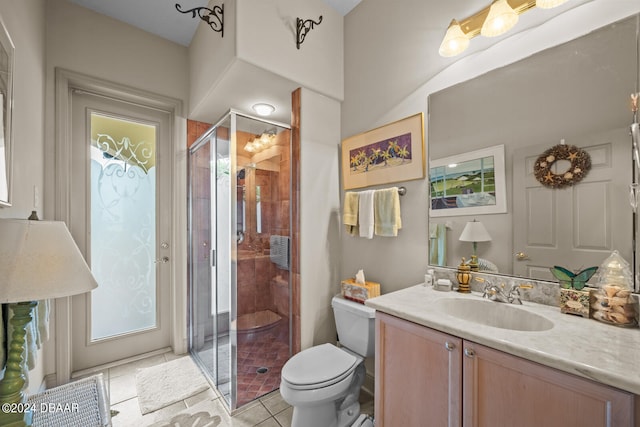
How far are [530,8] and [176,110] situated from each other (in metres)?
2.66

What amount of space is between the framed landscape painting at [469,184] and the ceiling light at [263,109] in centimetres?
139

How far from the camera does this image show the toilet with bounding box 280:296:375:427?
1.37 meters

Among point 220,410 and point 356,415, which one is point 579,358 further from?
point 220,410

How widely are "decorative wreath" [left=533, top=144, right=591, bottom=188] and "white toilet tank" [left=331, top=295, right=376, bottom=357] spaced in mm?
1106

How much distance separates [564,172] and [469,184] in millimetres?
385

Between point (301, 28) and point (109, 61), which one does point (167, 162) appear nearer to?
point (109, 61)

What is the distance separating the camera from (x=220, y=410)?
5.78 ft

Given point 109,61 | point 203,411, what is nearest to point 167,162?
point 109,61

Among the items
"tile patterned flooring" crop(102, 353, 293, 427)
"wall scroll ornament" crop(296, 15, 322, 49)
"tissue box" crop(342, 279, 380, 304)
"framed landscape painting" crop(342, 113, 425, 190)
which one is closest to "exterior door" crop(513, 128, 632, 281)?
"framed landscape painting" crop(342, 113, 425, 190)

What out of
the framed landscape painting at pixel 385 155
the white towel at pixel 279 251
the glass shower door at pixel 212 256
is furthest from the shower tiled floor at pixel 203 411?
the framed landscape painting at pixel 385 155

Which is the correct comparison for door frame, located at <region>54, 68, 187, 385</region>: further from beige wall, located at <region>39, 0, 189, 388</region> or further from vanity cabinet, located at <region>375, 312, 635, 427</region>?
vanity cabinet, located at <region>375, 312, 635, 427</region>

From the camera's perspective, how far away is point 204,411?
5.74 feet

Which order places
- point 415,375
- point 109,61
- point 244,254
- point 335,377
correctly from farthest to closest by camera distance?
point 109,61 < point 244,254 < point 335,377 < point 415,375

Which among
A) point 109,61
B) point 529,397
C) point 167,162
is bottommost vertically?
point 529,397
